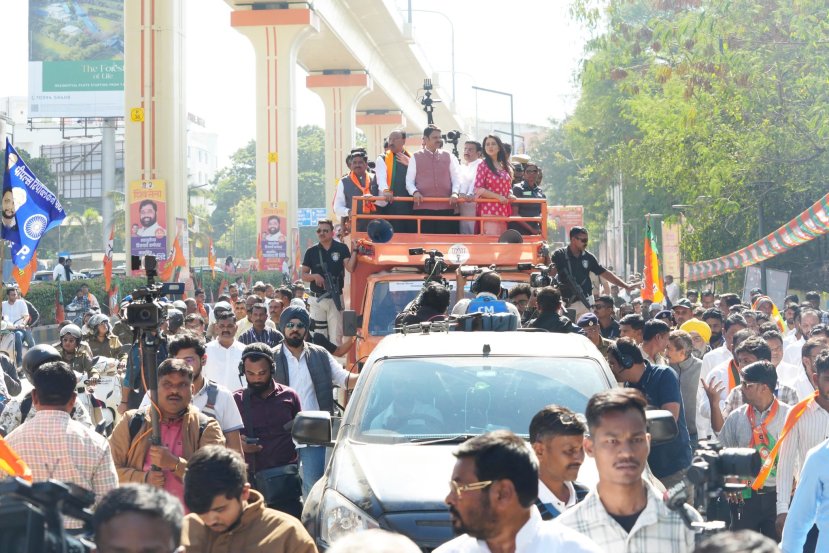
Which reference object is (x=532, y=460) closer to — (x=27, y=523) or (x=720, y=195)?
(x=27, y=523)

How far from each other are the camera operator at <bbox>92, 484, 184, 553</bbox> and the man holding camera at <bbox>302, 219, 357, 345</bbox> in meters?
10.8

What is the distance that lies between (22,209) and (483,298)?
6367 millimetres

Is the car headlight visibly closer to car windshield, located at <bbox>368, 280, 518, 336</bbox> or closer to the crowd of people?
the crowd of people

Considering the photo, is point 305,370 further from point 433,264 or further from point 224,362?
point 433,264

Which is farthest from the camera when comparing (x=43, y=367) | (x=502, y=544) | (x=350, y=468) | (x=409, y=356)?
(x=409, y=356)

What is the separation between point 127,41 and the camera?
32.5 metres

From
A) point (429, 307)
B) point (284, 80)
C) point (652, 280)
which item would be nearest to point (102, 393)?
point (429, 307)

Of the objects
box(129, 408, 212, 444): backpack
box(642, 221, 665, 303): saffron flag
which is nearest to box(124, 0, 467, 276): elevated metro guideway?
box(642, 221, 665, 303): saffron flag

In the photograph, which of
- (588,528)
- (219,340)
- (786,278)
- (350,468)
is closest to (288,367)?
(219,340)

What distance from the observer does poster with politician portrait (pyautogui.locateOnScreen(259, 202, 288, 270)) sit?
44719 millimetres

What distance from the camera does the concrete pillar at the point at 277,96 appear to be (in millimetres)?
42469

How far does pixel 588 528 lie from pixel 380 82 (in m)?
59.5

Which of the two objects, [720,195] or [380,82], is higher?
[380,82]

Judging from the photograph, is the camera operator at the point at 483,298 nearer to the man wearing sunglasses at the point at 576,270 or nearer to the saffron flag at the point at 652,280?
the man wearing sunglasses at the point at 576,270
